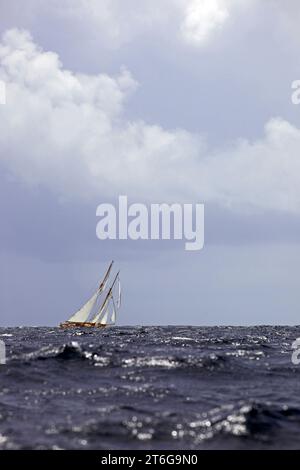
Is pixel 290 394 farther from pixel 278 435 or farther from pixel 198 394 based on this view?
pixel 278 435

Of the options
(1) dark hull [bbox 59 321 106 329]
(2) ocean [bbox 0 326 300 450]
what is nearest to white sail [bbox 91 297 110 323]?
(1) dark hull [bbox 59 321 106 329]

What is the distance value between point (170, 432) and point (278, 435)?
105 inches

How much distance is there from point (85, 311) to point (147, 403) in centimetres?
9704

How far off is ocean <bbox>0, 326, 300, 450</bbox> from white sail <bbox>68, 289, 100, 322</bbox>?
85.0 meters

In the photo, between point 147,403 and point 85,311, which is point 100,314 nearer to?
point 85,311

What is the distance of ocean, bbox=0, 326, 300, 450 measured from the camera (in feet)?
41.8

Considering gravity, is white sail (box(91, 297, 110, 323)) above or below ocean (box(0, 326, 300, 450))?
above

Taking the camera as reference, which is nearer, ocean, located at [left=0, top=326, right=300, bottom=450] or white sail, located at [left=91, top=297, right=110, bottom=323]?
ocean, located at [left=0, top=326, right=300, bottom=450]

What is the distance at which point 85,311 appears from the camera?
11206 cm

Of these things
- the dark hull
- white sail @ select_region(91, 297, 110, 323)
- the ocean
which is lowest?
the dark hull

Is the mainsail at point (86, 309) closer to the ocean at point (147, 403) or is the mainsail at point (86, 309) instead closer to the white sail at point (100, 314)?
the white sail at point (100, 314)

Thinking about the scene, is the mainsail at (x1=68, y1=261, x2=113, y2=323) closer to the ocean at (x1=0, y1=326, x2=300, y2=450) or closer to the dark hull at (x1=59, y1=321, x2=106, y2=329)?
the dark hull at (x1=59, y1=321, x2=106, y2=329)
